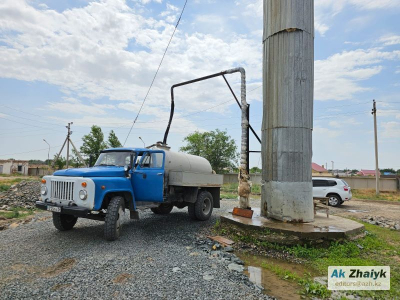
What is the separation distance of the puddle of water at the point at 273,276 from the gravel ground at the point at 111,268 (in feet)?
0.84

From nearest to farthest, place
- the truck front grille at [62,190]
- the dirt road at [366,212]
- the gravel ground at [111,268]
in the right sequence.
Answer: the gravel ground at [111,268] → the truck front grille at [62,190] → the dirt road at [366,212]

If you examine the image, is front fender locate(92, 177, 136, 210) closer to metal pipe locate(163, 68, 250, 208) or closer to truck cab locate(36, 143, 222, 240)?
truck cab locate(36, 143, 222, 240)

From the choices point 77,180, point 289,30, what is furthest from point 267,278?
point 289,30

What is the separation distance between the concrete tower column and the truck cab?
2252 mm

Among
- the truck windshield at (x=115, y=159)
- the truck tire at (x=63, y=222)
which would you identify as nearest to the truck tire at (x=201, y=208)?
the truck windshield at (x=115, y=159)

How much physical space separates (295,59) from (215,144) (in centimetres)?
4089

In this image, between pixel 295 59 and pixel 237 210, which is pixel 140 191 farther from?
pixel 295 59

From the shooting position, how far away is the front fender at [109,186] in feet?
19.4

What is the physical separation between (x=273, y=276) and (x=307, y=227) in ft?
7.27

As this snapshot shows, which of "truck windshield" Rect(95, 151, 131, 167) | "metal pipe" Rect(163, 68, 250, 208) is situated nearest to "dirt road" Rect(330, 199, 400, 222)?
"metal pipe" Rect(163, 68, 250, 208)

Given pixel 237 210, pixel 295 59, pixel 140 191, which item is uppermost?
pixel 295 59

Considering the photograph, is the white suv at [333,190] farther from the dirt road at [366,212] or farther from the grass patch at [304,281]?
the grass patch at [304,281]

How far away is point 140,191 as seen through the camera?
283 inches

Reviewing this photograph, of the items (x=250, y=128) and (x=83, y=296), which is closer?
(x=83, y=296)
